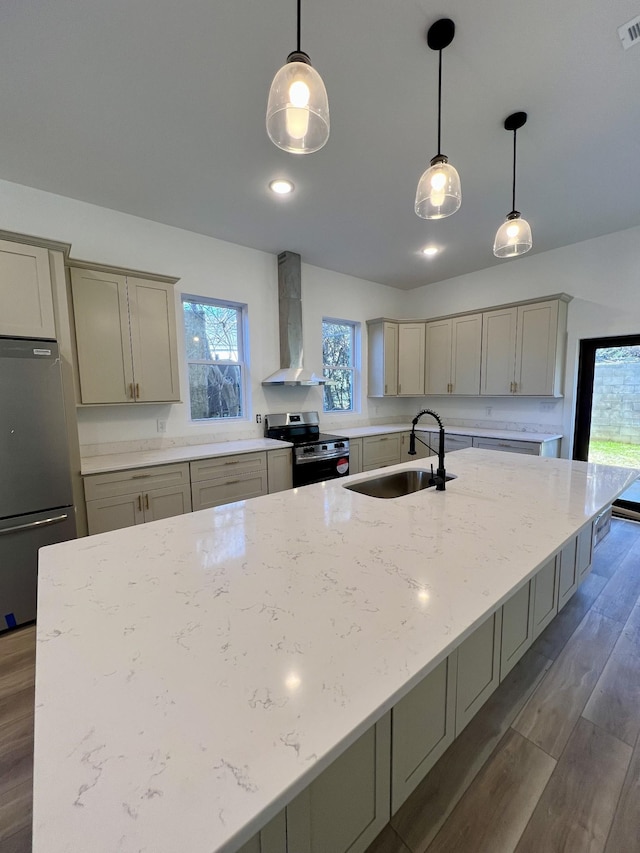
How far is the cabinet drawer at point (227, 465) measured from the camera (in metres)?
2.92

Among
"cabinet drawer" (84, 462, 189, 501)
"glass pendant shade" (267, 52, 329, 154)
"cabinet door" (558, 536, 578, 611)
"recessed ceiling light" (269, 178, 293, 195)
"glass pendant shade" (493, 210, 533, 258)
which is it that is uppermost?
"recessed ceiling light" (269, 178, 293, 195)

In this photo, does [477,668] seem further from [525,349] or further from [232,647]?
[525,349]

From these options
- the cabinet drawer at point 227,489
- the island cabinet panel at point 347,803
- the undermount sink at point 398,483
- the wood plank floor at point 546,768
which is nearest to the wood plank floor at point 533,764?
the wood plank floor at point 546,768

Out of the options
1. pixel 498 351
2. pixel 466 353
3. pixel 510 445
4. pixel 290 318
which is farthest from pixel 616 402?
pixel 290 318

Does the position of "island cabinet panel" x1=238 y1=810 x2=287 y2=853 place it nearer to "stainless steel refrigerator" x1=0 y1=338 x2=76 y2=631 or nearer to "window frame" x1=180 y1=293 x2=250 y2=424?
"stainless steel refrigerator" x1=0 y1=338 x2=76 y2=631

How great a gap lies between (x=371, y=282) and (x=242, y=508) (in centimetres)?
435

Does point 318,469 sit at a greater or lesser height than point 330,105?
lesser

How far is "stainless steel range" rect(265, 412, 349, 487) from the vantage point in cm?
353

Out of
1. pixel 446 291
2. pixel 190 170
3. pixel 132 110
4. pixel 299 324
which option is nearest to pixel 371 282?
pixel 446 291

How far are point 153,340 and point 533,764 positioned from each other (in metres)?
3.46

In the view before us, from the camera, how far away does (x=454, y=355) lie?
15.3ft

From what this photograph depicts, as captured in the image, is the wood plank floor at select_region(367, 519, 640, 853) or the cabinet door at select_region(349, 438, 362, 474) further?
the cabinet door at select_region(349, 438, 362, 474)

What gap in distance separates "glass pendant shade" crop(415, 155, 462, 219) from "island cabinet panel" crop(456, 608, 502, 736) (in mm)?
1730

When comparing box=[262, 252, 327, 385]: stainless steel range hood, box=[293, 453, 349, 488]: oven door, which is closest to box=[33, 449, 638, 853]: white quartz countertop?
box=[293, 453, 349, 488]: oven door
